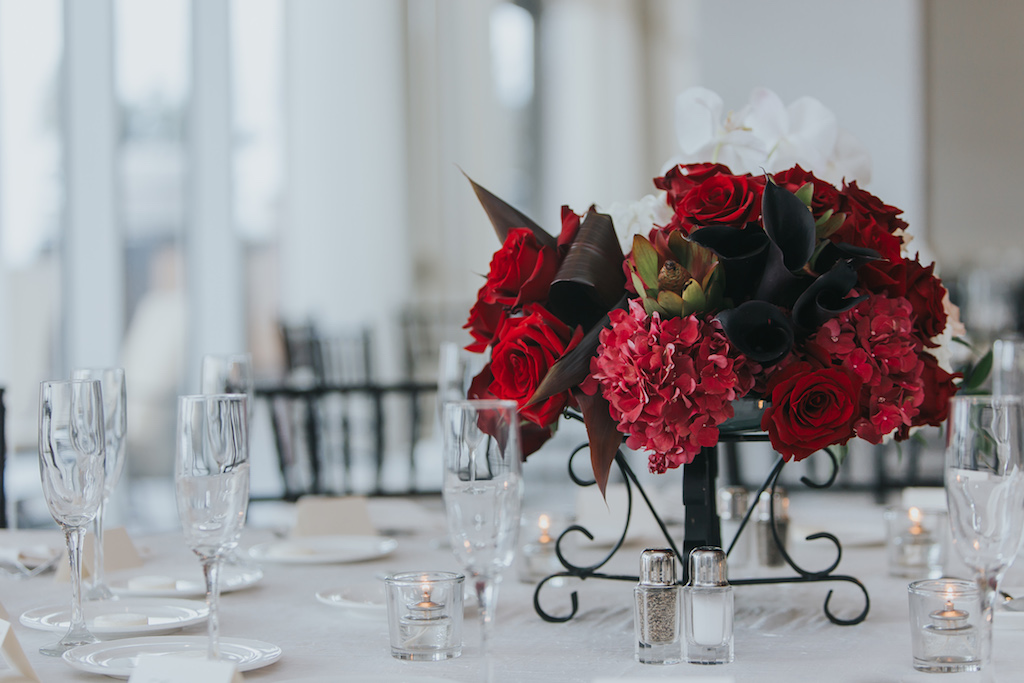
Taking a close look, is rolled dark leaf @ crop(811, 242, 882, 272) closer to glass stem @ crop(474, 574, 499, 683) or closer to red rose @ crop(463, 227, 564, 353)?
red rose @ crop(463, 227, 564, 353)

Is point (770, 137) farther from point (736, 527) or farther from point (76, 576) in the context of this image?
point (76, 576)

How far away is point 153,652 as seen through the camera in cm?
90

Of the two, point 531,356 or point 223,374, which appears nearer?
point 531,356

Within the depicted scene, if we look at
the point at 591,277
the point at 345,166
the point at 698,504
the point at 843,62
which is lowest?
the point at 698,504

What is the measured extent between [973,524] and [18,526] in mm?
1475

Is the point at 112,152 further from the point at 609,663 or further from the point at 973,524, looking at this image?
the point at 973,524

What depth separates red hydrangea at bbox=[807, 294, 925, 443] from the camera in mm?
919

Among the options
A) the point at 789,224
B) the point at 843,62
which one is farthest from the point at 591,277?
the point at 843,62

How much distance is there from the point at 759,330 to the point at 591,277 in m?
0.15

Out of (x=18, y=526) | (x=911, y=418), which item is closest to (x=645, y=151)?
(x=18, y=526)

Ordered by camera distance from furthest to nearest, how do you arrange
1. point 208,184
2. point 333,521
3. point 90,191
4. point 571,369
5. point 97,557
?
point 208,184, point 90,191, point 333,521, point 97,557, point 571,369

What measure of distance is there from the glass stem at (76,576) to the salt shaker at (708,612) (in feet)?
1.67

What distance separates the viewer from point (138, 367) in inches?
146

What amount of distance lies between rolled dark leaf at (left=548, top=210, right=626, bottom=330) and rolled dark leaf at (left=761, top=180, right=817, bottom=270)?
149 millimetres
